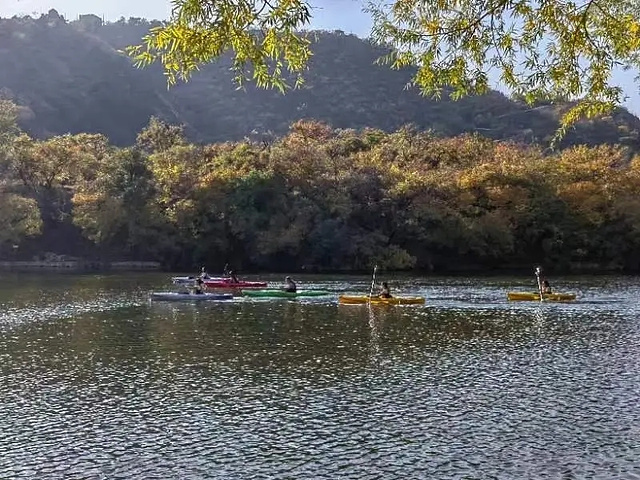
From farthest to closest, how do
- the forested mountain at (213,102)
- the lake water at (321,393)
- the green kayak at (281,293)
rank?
the forested mountain at (213,102) → the green kayak at (281,293) → the lake water at (321,393)

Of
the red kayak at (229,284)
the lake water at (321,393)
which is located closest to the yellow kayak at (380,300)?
the lake water at (321,393)

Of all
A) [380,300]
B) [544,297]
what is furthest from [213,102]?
[544,297]

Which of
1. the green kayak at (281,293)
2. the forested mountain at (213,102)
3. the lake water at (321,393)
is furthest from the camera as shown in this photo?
the forested mountain at (213,102)

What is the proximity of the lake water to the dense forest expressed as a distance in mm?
28192

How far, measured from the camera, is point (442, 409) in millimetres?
16547

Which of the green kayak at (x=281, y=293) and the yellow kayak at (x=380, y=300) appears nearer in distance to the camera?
the yellow kayak at (x=380, y=300)

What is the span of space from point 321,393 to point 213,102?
135515mm

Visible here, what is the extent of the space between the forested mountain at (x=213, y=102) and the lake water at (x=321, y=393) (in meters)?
87.8

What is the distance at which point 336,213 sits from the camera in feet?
203

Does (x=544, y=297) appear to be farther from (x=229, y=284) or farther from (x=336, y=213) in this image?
(x=336, y=213)

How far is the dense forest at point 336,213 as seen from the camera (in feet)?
202

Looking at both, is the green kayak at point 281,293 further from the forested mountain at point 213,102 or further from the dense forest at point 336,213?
the forested mountain at point 213,102

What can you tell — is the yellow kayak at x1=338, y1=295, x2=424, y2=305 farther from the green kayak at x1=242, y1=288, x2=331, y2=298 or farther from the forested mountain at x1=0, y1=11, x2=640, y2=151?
the forested mountain at x1=0, y1=11, x2=640, y2=151

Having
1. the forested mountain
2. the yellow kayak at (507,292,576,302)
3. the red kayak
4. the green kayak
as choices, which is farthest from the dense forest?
the forested mountain
